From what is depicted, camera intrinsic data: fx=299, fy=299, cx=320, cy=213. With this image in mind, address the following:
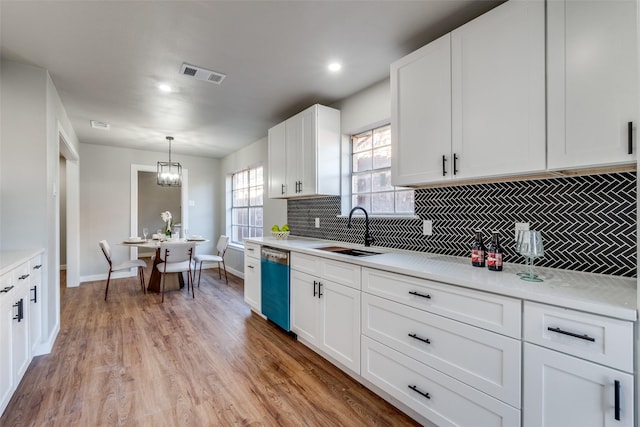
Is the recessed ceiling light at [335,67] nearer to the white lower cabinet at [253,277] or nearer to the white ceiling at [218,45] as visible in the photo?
A: the white ceiling at [218,45]

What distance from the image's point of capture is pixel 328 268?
2.40 metres

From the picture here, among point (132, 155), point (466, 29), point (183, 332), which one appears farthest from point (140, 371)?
point (132, 155)

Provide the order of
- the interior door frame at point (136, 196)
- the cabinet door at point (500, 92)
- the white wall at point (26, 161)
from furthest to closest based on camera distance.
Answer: the interior door frame at point (136, 196)
the white wall at point (26, 161)
the cabinet door at point (500, 92)

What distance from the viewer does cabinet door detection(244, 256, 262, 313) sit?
11.2 ft

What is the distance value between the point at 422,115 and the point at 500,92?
0.49m

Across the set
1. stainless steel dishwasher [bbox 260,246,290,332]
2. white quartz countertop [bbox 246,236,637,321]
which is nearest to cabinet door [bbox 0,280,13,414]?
stainless steel dishwasher [bbox 260,246,290,332]

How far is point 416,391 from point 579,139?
59.9 inches

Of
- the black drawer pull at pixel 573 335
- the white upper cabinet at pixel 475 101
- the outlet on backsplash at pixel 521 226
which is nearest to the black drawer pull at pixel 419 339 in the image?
the black drawer pull at pixel 573 335

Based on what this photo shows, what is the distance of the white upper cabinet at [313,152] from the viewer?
3121 mm

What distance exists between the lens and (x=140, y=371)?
2.33 meters

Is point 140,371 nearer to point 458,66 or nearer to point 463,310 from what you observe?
point 463,310

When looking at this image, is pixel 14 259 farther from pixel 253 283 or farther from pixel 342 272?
pixel 342 272

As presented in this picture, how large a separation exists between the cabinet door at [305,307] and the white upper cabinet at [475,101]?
1.18 meters

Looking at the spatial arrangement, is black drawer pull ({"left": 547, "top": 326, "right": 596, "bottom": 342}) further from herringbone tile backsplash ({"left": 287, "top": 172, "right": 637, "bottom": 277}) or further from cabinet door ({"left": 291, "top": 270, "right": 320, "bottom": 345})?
cabinet door ({"left": 291, "top": 270, "right": 320, "bottom": 345})
